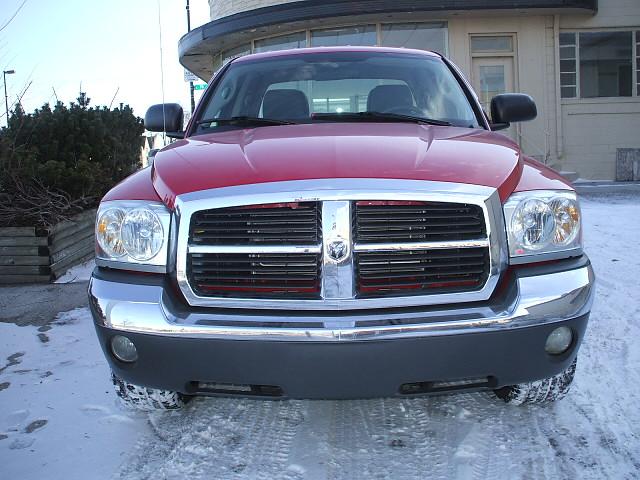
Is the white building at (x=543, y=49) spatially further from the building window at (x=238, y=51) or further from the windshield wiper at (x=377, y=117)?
the windshield wiper at (x=377, y=117)

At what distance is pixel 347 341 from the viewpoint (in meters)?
2.17

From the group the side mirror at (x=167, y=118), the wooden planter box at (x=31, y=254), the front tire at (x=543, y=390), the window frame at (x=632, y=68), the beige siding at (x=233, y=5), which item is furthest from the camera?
the beige siding at (x=233, y=5)

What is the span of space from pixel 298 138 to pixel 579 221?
1276 millimetres

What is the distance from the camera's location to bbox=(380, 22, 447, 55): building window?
1301cm

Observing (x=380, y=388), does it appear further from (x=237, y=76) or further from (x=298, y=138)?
(x=237, y=76)

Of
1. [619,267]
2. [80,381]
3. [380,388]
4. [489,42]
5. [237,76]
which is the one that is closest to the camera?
[380,388]

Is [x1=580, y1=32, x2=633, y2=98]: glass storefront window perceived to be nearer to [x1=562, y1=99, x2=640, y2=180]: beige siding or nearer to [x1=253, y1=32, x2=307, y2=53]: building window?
[x1=562, y1=99, x2=640, y2=180]: beige siding

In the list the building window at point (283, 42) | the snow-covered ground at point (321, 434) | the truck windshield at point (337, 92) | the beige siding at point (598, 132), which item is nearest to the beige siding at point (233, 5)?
the building window at point (283, 42)

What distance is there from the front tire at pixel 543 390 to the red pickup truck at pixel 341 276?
1.22ft

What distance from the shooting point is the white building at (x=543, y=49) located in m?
13.0

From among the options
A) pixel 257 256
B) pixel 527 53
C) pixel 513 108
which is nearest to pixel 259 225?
pixel 257 256

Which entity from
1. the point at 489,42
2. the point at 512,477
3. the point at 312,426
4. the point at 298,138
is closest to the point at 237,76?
the point at 298,138

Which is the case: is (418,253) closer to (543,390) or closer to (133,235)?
(543,390)

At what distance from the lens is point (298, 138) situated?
2828 mm
